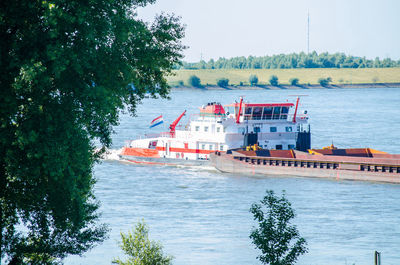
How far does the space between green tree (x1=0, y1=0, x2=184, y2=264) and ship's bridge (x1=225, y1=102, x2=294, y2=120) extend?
41.5 metres

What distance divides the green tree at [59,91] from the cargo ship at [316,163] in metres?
37.5

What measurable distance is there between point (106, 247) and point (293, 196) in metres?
18.8

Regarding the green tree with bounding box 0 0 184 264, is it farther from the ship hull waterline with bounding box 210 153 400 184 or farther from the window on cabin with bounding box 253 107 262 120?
the window on cabin with bounding box 253 107 262 120

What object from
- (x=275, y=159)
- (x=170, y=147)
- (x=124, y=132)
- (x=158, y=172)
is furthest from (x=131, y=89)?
(x=124, y=132)

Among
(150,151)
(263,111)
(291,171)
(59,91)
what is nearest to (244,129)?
(263,111)

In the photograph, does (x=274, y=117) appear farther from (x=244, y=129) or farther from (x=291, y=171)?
(x=291, y=171)

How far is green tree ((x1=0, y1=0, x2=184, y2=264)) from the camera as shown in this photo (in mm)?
13266

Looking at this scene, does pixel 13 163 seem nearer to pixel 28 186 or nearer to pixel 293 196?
pixel 28 186

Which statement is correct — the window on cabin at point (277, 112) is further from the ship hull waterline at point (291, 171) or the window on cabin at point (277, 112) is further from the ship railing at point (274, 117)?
the ship hull waterline at point (291, 171)

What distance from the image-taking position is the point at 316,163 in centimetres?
5334

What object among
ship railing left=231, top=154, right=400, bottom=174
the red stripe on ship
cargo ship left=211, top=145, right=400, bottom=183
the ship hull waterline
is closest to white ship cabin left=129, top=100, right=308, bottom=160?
the red stripe on ship

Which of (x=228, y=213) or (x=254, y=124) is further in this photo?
(x=254, y=124)

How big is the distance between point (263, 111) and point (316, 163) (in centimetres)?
788

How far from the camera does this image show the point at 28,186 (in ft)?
48.2
